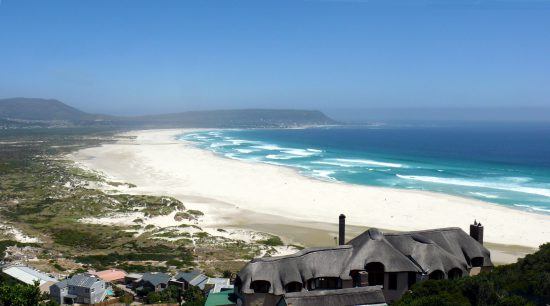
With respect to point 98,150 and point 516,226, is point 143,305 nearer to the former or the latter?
point 516,226

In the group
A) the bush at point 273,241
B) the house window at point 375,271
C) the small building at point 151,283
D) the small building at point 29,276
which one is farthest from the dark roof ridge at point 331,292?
the bush at point 273,241

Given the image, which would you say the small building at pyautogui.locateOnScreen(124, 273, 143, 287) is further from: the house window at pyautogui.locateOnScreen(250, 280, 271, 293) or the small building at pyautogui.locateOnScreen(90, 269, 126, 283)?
the house window at pyautogui.locateOnScreen(250, 280, 271, 293)

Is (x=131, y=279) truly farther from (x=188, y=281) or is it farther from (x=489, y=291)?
(x=489, y=291)

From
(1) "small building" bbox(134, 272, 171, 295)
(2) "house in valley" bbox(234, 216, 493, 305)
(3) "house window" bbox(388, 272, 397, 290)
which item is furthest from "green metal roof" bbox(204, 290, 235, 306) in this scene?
(3) "house window" bbox(388, 272, 397, 290)

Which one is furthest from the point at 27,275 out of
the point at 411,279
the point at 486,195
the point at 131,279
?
the point at 486,195

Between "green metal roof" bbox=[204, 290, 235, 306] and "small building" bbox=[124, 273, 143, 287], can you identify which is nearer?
"green metal roof" bbox=[204, 290, 235, 306]
